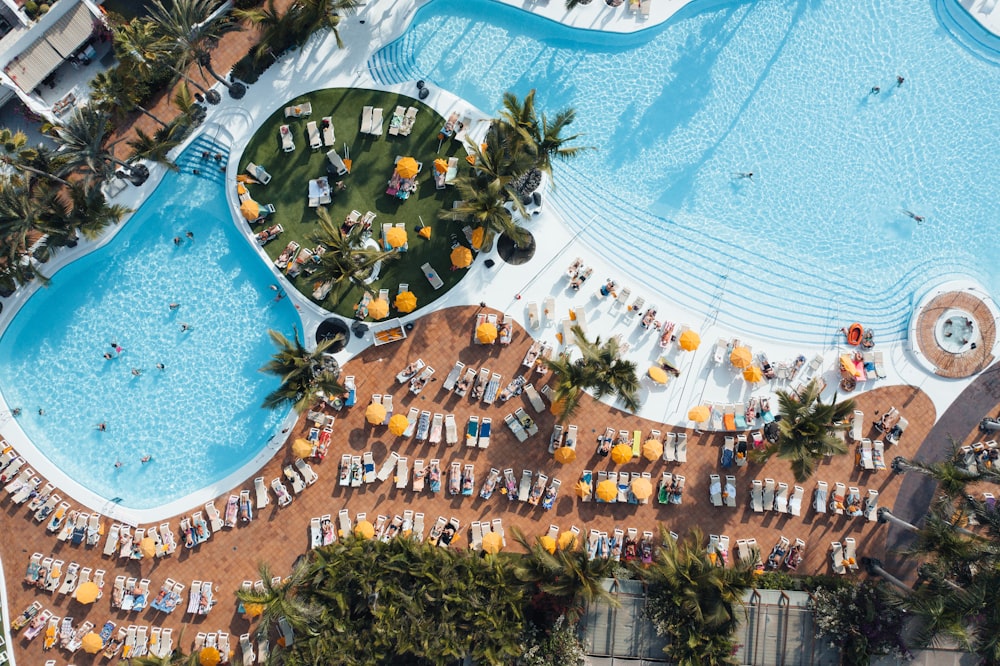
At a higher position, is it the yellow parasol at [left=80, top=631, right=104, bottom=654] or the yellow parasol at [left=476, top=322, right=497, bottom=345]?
the yellow parasol at [left=476, top=322, right=497, bottom=345]

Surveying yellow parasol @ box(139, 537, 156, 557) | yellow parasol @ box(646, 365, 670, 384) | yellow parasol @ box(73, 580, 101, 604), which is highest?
yellow parasol @ box(646, 365, 670, 384)

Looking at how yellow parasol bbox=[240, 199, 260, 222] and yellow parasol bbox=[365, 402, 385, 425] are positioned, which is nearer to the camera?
yellow parasol bbox=[365, 402, 385, 425]

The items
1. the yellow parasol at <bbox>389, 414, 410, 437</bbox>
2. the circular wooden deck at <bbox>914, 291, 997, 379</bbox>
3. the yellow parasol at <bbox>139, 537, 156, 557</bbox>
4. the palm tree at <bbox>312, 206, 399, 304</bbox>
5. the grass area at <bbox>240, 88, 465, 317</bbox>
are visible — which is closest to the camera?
the palm tree at <bbox>312, 206, 399, 304</bbox>

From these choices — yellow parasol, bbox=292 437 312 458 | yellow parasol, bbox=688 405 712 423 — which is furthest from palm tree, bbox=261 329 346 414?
yellow parasol, bbox=688 405 712 423

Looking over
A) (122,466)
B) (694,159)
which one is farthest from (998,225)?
(122,466)

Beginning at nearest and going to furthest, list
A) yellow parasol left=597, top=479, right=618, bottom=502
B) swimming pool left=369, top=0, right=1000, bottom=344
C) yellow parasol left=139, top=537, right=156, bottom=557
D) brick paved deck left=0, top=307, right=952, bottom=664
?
yellow parasol left=597, top=479, right=618, bottom=502 → yellow parasol left=139, top=537, right=156, bottom=557 → brick paved deck left=0, top=307, right=952, bottom=664 → swimming pool left=369, top=0, right=1000, bottom=344

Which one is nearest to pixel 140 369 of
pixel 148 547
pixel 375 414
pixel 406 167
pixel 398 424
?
pixel 148 547

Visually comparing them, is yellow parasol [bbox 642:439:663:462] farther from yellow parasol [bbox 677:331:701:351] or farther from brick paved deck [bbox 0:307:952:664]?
yellow parasol [bbox 677:331:701:351]

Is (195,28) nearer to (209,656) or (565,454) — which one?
(565,454)
